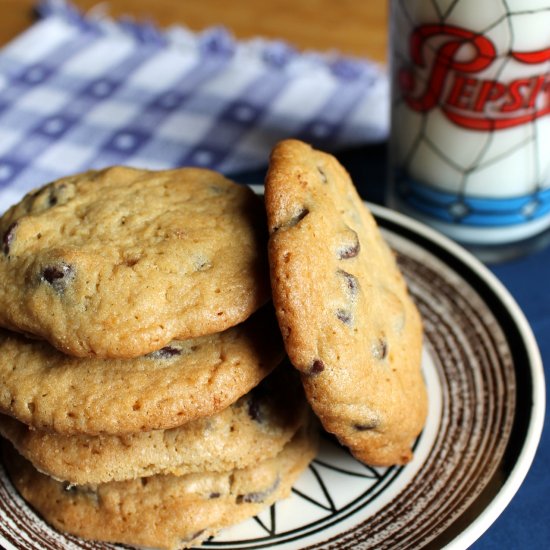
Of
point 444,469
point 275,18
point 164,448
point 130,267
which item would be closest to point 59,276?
point 130,267

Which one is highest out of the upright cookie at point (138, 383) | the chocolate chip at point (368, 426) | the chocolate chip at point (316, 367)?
the chocolate chip at point (316, 367)

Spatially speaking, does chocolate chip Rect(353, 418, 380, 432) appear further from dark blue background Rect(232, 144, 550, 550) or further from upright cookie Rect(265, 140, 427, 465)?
dark blue background Rect(232, 144, 550, 550)

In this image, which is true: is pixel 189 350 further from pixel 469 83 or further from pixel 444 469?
pixel 469 83

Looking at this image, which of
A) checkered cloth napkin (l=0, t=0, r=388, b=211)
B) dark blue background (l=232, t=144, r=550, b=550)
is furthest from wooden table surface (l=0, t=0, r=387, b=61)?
dark blue background (l=232, t=144, r=550, b=550)

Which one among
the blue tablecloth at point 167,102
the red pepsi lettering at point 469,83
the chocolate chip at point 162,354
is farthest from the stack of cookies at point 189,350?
the blue tablecloth at point 167,102

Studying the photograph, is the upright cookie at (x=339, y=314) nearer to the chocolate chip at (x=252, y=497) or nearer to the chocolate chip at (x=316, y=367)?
the chocolate chip at (x=316, y=367)

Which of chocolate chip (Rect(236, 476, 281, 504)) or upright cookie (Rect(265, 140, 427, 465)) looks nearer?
upright cookie (Rect(265, 140, 427, 465))
